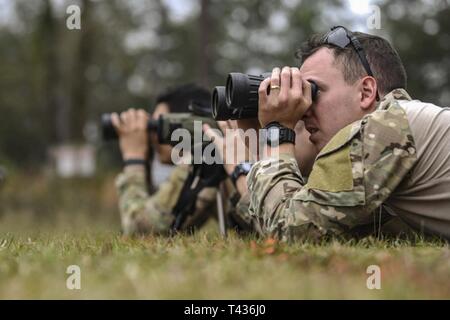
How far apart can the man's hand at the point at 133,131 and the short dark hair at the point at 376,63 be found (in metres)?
2.41

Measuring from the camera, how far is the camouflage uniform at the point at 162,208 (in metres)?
5.24

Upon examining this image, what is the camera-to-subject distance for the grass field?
2.03 m

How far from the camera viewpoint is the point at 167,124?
5.19 metres

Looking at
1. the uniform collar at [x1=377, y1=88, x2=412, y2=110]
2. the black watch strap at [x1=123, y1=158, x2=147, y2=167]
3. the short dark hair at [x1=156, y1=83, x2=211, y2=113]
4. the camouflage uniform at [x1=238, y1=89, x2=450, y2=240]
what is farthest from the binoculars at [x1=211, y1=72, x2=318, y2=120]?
the short dark hair at [x1=156, y1=83, x2=211, y2=113]

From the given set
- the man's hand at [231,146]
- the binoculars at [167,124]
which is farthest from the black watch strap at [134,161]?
the man's hand at [231,146]

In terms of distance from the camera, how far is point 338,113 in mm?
3324

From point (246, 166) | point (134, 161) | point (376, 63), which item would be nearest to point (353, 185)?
point (376, 63)

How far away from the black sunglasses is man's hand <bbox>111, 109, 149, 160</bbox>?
7.86 feet

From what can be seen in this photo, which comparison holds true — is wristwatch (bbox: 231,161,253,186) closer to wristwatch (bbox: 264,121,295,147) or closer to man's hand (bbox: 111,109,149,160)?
wristwatch (bbox: 264,121,295,147)

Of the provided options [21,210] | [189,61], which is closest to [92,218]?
[21,210]

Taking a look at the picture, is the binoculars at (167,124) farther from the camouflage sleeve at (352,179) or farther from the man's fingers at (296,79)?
the camouflage sleeve at (352,179)

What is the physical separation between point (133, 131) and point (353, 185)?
9.76 feet

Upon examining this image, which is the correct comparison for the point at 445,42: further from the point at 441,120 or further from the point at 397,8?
the point at 441,120

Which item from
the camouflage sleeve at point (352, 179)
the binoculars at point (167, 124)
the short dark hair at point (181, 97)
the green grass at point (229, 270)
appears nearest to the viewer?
the green grass at point (229, 270)
